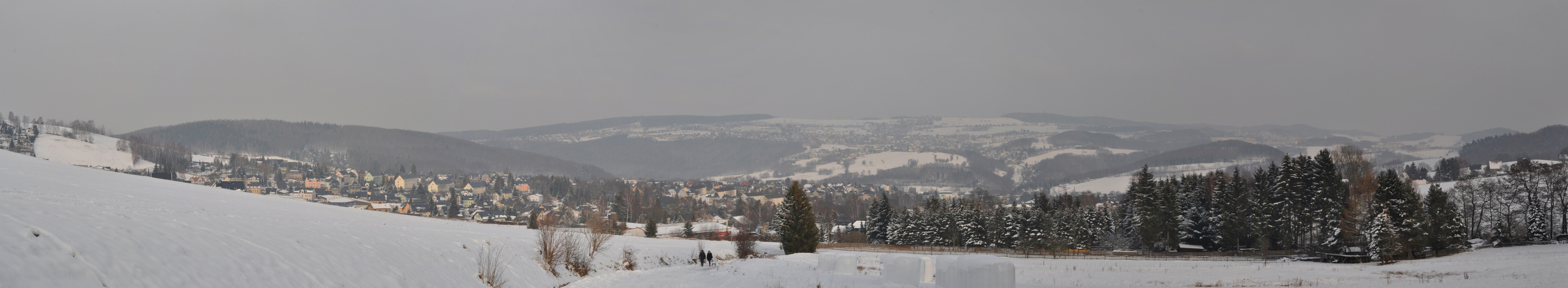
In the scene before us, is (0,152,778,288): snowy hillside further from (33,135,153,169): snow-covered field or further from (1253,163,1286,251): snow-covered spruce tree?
(33,135,153,169): snow-covered field

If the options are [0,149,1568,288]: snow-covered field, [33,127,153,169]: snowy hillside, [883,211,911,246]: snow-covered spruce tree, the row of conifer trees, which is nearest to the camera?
[0,149,1568,288]: snow-covered field

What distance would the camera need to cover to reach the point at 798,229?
56625 mm

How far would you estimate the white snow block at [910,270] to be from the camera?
26.9 meters

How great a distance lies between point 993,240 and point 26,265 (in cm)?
7112

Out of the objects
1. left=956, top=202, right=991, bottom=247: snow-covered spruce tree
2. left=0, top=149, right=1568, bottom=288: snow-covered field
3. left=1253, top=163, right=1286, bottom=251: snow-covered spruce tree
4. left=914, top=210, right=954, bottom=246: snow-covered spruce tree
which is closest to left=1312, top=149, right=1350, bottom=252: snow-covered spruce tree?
left=1253, top=163, right=1286, bottom=251: snow-covered spruce tree

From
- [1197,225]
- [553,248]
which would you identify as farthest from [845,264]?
[1197,225]

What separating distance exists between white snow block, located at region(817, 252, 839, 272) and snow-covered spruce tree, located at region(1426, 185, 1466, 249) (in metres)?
36.4

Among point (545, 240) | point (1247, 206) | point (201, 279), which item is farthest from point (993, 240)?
point (201, 279)

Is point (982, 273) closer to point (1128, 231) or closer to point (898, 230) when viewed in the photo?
point (1128, 231)

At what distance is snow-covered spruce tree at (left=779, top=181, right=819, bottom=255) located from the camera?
5644 cm

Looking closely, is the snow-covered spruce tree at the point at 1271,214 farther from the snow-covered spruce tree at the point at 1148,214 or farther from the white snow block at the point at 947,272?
the white snow block at the point at 947,272

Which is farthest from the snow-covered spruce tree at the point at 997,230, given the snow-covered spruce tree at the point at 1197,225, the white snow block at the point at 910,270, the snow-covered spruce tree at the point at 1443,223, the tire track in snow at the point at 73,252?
the tire track in snow at the point at 73,252

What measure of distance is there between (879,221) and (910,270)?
209 feet

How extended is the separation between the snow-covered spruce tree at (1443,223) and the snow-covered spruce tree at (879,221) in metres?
50.1
